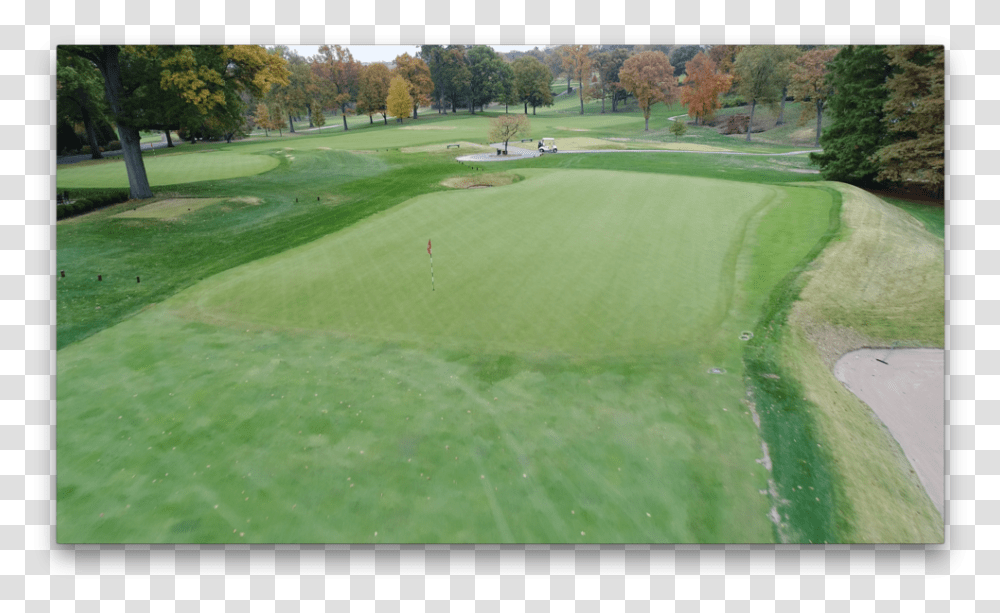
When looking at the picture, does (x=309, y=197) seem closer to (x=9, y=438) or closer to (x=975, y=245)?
(x=9, y=438)

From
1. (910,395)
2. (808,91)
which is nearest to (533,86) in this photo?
(808,91)

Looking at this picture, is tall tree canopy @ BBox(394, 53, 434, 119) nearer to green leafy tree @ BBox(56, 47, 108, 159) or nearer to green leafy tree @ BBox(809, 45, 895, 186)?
green leafy tree @ BBox(56, 47, 108, 159)

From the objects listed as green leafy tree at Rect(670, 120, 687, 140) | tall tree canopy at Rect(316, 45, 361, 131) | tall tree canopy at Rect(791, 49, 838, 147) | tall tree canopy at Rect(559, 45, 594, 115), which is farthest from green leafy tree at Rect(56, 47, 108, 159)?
green leafy tree at Rect(670, 120, 687, 140)

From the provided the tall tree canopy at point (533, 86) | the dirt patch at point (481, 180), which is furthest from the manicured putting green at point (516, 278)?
the tall tree canopy at point (533, 86)

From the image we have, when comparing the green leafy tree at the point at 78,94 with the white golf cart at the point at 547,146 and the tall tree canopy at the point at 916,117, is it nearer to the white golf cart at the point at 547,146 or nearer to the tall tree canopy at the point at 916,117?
the tall tree canopy at the point at 916,117

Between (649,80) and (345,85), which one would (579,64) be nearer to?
(649,80)

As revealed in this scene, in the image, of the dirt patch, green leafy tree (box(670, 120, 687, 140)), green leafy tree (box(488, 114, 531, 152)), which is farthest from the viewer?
green leafy tree (box(670, 120, 687, 140))
